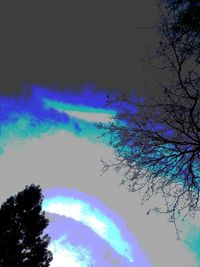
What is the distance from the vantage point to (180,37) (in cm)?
525

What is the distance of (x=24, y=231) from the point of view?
18734mm

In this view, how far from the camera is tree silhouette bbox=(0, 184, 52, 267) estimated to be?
17.5 metres

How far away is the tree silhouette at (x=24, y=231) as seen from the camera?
17484 mm

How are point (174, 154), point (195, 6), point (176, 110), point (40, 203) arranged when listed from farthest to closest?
point (40, 203), point (174, 154), point (176, 110), point (195, 6)

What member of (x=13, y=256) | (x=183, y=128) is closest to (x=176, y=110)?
(x=183, y=128)

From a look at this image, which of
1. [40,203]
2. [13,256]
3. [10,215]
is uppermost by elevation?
[40,203]

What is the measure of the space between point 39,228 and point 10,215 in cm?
216

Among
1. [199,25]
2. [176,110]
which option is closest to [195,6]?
[199,25]

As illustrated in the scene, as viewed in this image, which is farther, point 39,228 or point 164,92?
point 39,228

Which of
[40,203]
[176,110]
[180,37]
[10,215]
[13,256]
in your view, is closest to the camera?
[180,37]

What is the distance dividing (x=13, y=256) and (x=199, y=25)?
55.9 feet

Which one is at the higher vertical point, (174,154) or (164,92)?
(164,92)

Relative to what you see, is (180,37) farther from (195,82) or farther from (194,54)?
(195,82)

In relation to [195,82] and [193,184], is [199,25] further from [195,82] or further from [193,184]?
[193,184]
